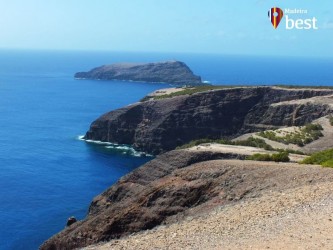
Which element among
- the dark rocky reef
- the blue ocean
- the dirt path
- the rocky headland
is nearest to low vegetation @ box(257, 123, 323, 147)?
the rocky headland

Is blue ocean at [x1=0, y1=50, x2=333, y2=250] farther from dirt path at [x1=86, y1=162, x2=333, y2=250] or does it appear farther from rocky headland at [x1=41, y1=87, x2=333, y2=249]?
dirt path at [x1=86, y1=162, x2=333, y2=250]

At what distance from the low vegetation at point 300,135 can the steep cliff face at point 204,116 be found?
19.6 metres

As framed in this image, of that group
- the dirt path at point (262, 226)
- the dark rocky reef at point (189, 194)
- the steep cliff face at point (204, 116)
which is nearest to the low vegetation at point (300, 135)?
the steep cliff face at point (204, 116)

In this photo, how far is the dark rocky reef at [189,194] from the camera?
2897 centimetres

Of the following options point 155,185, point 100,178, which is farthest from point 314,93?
point 155,185

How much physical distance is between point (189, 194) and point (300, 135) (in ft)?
120

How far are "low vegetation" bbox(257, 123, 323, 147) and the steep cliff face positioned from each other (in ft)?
64.4

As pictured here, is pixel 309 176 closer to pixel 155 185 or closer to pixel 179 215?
pixel 179 215

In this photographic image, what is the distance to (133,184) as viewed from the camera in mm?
46344

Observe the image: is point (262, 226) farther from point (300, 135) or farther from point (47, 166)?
point (47, 166)

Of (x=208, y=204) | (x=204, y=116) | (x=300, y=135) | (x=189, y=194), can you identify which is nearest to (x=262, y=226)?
(x=208, y=204)

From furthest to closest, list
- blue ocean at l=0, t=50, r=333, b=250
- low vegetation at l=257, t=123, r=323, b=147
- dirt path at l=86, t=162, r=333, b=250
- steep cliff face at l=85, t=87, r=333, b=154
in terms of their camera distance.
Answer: steep cliff face at l=85, t=87, r=333, b=154
low vegetation at l=257, t=123, r=323, b=147
blue ocean at l=0, t=50, r=333, b=250
dirt path at l=86, t=162, r=333, b=250

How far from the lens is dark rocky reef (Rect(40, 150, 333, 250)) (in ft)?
95.0

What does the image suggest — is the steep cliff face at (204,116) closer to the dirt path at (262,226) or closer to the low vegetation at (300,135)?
the low vegetation at (300,135)
